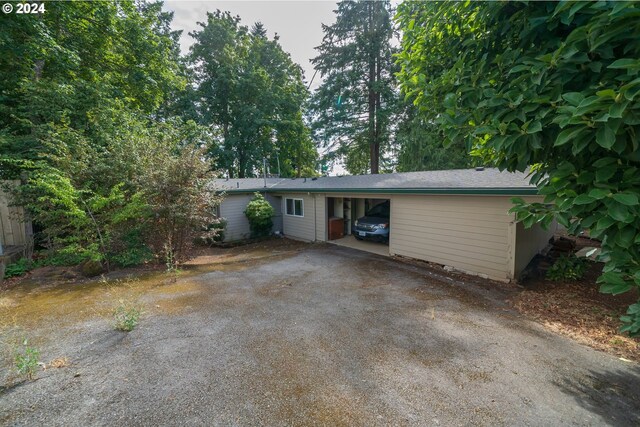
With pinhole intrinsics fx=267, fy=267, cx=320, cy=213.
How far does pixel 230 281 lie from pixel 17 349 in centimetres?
342

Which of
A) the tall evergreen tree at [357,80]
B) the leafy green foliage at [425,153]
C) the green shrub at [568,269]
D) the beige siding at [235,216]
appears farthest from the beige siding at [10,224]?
the leafy green foliage at [425,153]

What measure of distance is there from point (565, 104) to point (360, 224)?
8852 mm

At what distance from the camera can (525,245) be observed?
6.65m

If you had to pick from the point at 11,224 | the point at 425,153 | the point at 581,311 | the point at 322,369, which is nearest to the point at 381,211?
the point at 425,153

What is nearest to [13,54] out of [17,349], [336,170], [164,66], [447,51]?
[164,66]

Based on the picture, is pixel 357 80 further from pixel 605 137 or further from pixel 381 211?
pixel 605 137

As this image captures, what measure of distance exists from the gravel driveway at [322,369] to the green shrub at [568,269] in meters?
2.42

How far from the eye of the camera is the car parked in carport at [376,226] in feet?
33.3

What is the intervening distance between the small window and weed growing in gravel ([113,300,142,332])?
26.5 ft

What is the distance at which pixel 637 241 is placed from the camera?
1.58 m

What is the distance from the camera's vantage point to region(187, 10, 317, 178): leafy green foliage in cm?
2022

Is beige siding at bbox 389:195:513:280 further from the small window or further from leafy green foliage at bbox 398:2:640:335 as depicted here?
the small window

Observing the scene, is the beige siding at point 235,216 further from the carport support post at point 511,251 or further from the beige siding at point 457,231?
the carport support post at point 511,251

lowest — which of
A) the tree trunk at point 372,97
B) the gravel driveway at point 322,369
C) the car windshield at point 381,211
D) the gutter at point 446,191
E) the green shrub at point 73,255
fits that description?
the gravel driveway at point 322,369
